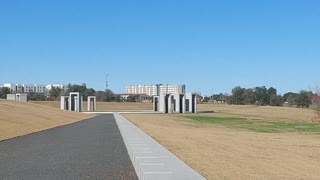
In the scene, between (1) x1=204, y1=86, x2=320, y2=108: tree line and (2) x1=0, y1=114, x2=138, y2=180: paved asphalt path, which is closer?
(2) x1=0, y1=114, x2=138, y2=180: paved asphalt path

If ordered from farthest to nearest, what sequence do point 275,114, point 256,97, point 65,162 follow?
1. point 256,97
2. point 275,114
3. point 65,162

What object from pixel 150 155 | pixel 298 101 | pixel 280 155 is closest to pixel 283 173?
pixel 150 155

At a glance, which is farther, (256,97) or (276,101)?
(256,97)

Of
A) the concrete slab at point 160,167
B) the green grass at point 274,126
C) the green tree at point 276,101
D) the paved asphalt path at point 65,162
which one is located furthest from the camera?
the green tree at point 276,101

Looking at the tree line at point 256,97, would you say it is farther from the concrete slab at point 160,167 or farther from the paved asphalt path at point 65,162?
the concrete slab at point 160,167

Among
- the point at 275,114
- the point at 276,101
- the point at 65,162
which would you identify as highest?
the point at 276,101

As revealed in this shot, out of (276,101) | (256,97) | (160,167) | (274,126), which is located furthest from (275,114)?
(256,97)

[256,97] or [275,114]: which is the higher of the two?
[256,97]

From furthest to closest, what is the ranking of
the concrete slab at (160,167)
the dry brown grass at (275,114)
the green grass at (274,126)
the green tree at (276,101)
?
the green tree at (276,101) < the dry brown grass at (275,114) < the green grass at (274,126) < the concrete slab at (160,167)

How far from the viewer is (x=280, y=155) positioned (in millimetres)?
16312

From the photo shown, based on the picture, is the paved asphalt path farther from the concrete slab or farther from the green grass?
the green grass

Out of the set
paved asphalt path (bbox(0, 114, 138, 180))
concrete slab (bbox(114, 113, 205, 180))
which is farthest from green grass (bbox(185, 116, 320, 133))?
concrete slab (bbox(114, 113, 205, 180))

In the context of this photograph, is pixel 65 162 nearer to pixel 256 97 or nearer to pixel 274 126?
pixel 274 126

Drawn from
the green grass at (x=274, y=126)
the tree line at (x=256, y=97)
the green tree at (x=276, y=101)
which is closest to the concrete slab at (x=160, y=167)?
the green grass at (x=274, y=126)
